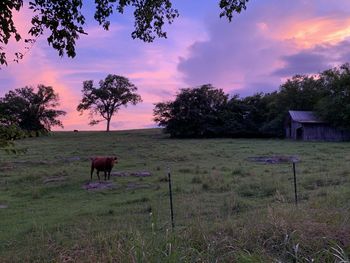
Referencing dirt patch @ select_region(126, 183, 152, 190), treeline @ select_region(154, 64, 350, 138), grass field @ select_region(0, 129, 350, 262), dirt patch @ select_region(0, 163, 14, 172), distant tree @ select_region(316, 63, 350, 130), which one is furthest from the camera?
treeline @ select_region(154, 64, 350, 138)

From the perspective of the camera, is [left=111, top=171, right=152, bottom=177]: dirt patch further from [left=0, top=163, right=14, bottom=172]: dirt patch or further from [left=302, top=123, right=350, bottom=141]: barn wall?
[left=302, top=123, right=350, bottom=141]: barn wall

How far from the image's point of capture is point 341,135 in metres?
71.1

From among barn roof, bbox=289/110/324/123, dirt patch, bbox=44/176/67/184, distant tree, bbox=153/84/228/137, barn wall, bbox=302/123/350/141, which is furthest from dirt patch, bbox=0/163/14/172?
barn wall, bbox=302/123/350/141

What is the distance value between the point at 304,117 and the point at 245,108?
1074 cm

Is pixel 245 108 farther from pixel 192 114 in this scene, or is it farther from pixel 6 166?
pixel 6 166

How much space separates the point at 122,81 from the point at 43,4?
311 feet

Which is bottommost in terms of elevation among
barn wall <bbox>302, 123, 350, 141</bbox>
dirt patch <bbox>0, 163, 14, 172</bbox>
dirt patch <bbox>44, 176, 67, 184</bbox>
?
dirt patch <bbox>44, 176, 67, 184</bbox>

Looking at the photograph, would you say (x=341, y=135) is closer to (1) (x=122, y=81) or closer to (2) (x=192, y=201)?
(1) (x=122, y=81)

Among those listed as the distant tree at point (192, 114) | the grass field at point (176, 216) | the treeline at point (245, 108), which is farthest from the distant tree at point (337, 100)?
the grass field at point (176, 216)

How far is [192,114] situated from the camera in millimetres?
74000

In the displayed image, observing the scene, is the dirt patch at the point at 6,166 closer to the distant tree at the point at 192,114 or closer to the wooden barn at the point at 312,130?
the distant tree at the point at 192,114

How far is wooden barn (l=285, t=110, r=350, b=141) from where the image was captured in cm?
6988

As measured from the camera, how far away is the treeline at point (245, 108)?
241ft

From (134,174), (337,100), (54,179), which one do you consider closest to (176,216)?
(134,174)
